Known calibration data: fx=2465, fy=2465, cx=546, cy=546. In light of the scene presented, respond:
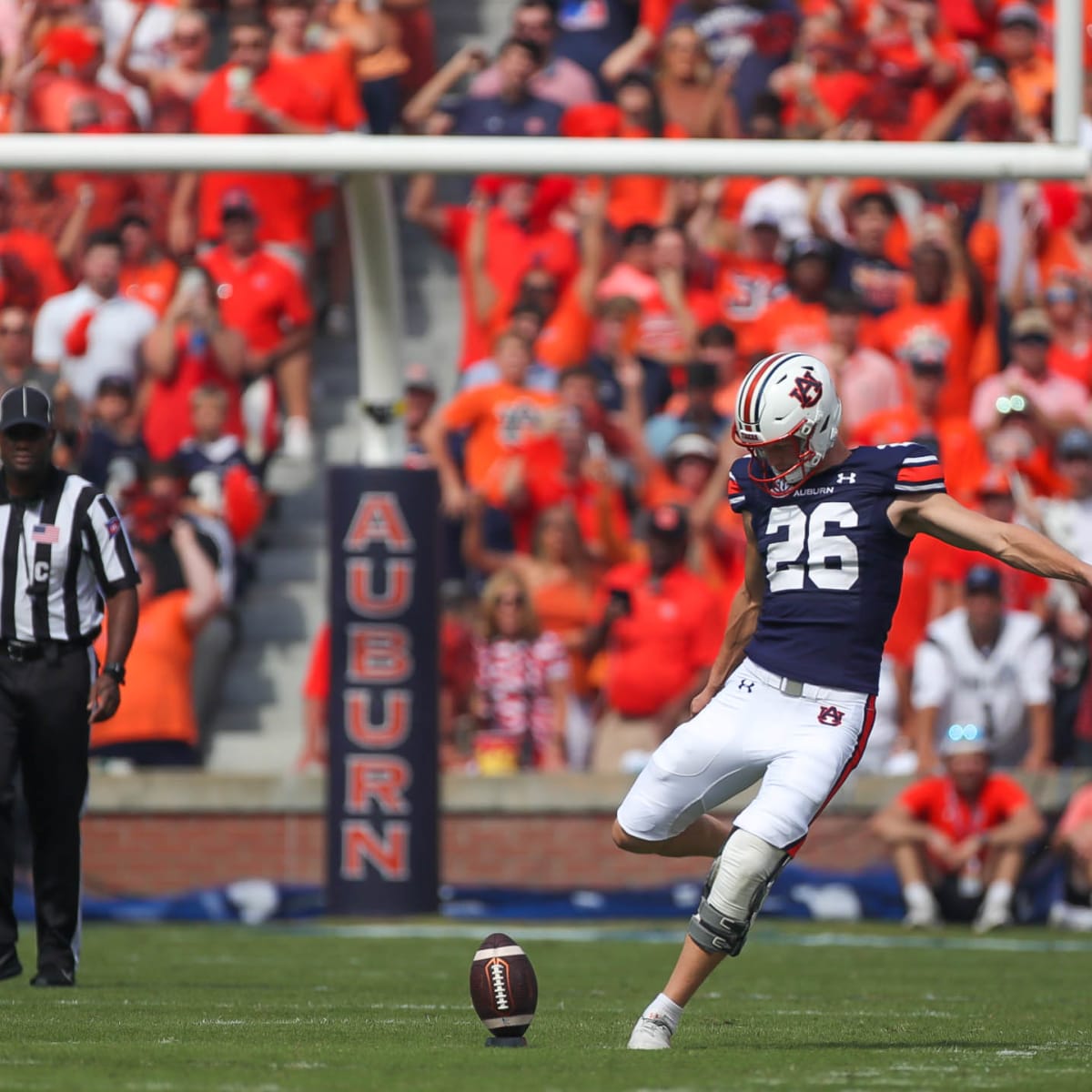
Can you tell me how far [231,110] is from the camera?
38.1ft

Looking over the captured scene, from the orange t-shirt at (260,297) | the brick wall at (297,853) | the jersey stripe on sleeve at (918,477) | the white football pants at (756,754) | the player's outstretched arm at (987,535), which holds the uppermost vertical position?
the orange t-shirt at (260,297)

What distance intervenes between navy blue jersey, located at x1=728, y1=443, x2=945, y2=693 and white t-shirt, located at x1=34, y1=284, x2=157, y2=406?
323 inches

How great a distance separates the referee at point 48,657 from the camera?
26.3 feet

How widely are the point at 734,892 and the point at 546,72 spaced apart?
895cm

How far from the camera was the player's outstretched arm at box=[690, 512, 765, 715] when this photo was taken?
269 inches

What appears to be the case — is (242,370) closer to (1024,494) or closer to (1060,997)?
(1024,494)

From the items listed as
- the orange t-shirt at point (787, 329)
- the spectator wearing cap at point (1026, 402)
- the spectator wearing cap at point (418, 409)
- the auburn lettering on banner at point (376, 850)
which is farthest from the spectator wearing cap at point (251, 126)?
the spectator wearing cap at point (1026, 402)

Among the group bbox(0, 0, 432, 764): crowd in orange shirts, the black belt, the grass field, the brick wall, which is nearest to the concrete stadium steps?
bbox(0, 0, 432, 764): crowd in orange shirts

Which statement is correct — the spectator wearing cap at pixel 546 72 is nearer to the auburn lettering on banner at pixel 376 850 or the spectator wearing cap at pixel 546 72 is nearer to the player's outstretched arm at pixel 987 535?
the auburn lettering on banner at pixel 376 850

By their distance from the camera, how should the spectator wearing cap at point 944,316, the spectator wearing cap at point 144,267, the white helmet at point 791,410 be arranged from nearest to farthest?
1. the white helmet at point 791,410
2. the spectator wearing cap at point 944,316
3. the spectator wearing cap at point 144,267

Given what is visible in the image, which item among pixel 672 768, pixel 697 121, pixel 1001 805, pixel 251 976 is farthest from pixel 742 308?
pixel 672 768

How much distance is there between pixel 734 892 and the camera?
6.03 metres

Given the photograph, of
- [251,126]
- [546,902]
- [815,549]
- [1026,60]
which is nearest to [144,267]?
[251,126]

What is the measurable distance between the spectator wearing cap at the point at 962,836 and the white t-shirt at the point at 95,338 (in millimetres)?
5169
